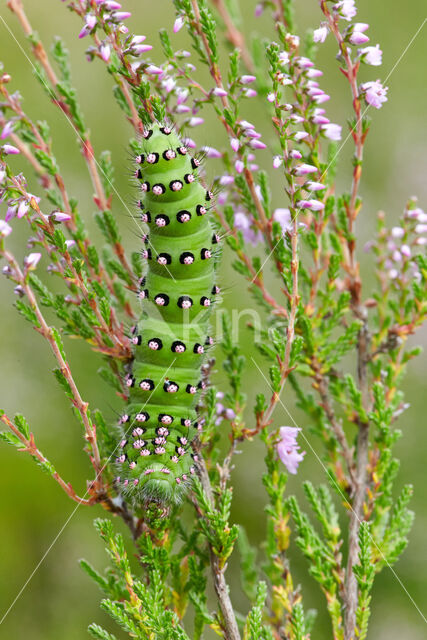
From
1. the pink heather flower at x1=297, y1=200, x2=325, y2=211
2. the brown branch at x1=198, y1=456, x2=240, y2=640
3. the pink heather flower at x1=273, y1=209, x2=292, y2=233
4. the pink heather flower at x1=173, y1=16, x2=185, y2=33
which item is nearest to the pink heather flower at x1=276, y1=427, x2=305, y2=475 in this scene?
the brown branch at x1=198, y1=456, x2=240, y2=640

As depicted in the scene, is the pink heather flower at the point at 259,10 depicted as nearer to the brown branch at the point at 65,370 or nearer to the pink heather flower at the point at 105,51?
the pink heather flower at the point at 105,51

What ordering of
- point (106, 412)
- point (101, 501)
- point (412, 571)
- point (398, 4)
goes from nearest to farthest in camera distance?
point (101, 501) → point (412, 571) → point (106, 412) → point (398, 4)

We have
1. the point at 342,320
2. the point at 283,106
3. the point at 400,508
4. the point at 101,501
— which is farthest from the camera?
the point at 342,320

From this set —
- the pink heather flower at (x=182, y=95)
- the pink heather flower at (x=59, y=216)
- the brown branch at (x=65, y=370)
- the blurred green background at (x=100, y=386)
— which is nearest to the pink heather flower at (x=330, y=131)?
the pink heather flower at (x=182, y=95)

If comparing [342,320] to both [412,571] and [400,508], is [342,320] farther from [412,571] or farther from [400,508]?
[412,571]

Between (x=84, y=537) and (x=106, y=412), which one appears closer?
(x=84, y=537)

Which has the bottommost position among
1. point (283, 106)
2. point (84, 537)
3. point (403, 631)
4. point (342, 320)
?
point (403, 631)

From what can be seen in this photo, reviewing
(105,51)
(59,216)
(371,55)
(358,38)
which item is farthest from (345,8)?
(59,216)

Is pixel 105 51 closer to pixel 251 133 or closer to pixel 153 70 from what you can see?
pixel 153 70

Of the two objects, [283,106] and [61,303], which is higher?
[283,106]

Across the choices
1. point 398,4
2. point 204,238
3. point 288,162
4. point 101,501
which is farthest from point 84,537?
point 398,4
